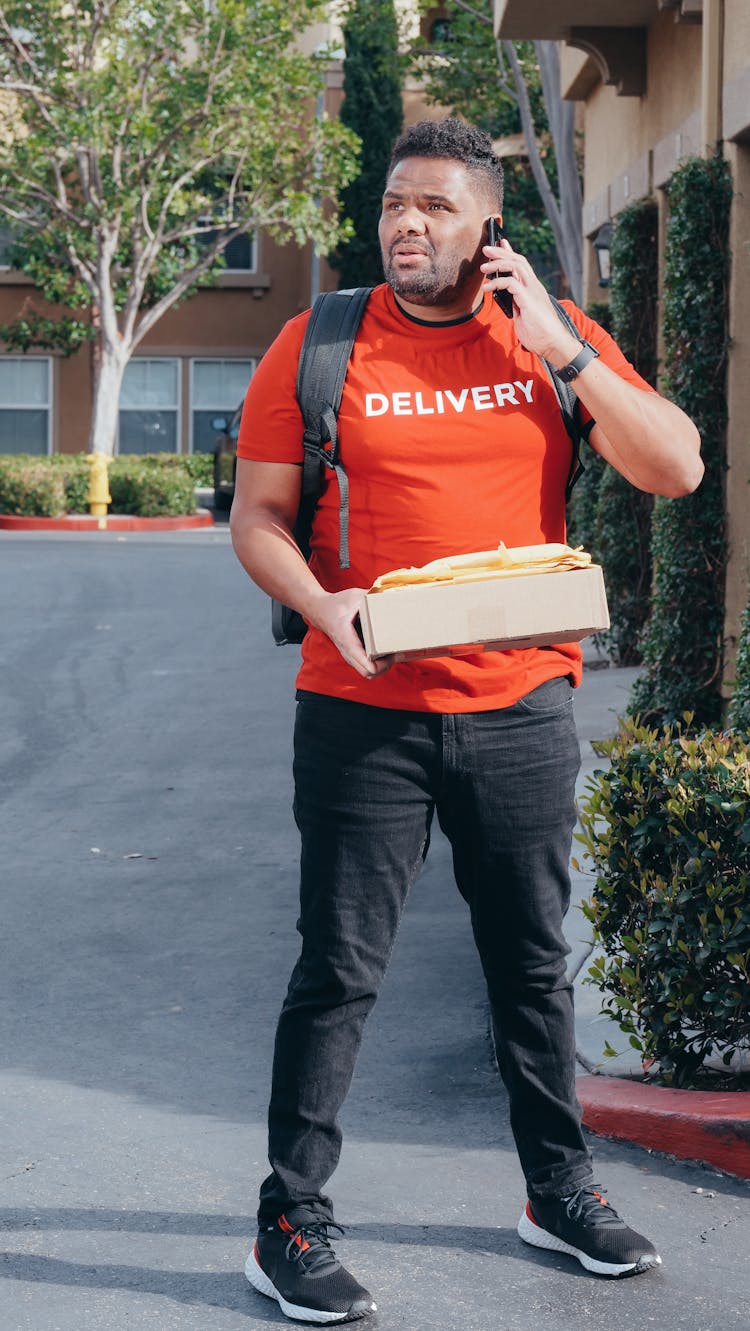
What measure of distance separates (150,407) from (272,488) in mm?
33615

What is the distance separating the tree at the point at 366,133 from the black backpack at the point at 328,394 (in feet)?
101

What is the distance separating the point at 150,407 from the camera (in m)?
36.5

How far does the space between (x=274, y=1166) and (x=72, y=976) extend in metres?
2.56

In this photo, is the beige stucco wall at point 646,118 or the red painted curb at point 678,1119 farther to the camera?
the beige stucco wall at point 646,118

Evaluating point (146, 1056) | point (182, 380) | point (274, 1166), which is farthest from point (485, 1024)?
point (182, 380)

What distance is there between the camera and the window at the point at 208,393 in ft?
119

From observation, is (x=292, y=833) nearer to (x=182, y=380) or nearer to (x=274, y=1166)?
(x=274, y=1166)

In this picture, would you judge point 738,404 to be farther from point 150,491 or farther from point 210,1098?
point 150,491

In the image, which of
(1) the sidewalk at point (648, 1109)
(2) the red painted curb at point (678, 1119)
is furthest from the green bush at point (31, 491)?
(2) the red painted curb at point (678, 1119)

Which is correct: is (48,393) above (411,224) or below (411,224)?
above

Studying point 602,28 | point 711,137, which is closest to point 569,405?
point 711,137

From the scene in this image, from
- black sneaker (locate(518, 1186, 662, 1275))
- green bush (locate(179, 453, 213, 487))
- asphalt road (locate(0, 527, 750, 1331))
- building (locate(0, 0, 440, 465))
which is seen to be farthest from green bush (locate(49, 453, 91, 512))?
black sneaker (locate(518, 1186, 662, 1275))

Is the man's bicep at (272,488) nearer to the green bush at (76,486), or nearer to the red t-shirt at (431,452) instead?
the red t-shirt at (431,452)

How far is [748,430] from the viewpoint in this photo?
30.0 feet
